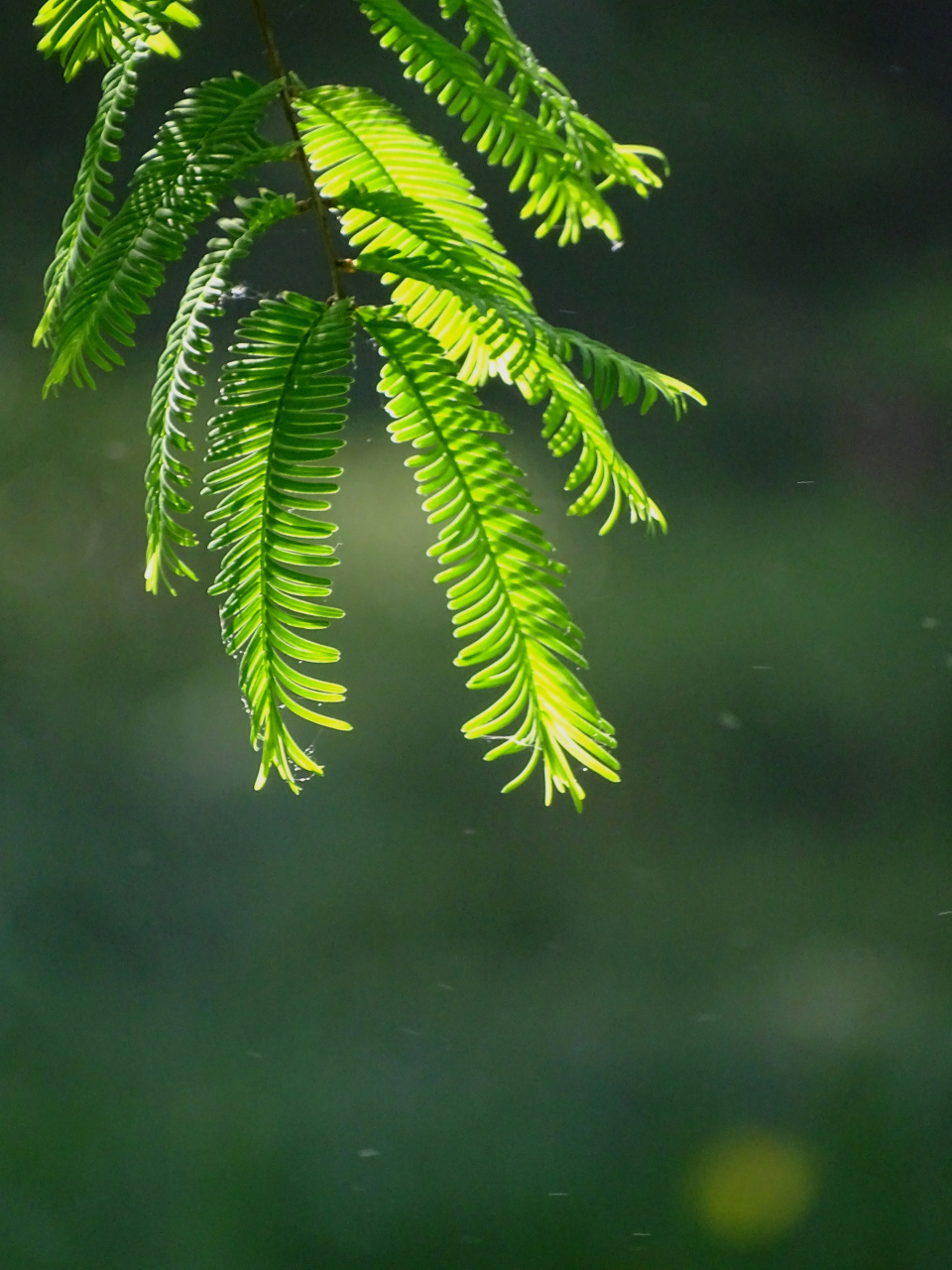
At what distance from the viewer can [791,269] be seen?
1246 millimetres

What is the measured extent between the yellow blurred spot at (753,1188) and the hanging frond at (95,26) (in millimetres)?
1335

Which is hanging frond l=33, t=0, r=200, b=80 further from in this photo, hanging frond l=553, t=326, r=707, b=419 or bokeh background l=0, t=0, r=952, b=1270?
bokeh background l=0, t=0, r=952, b=1270

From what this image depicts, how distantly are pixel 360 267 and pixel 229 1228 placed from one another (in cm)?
135

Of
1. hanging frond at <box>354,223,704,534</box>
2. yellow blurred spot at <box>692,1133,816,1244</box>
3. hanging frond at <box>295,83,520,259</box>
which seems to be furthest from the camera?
yellow blurred spot at <box>692,1133,816,1244</box>

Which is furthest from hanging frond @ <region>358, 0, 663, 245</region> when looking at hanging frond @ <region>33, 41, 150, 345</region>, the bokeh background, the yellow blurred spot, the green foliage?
the yellow blurred spot

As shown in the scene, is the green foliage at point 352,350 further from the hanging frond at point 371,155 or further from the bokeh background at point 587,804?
the bokeh background at point 587,804

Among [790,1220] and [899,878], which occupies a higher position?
[899,878]

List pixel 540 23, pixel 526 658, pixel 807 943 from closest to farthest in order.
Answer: pixel 526 658 → pixel 540 23 → pixel 807 943

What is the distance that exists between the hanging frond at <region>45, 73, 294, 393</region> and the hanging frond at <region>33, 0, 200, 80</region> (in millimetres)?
44

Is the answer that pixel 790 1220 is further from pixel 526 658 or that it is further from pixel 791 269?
pixel 526 658

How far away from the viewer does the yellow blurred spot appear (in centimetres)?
136

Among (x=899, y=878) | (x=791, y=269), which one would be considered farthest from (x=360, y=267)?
(x=899, y=878)

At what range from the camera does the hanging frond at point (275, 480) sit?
16.2 inches

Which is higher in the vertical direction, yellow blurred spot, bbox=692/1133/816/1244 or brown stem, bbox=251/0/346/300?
brown stem, bbox=251/0/346/300
